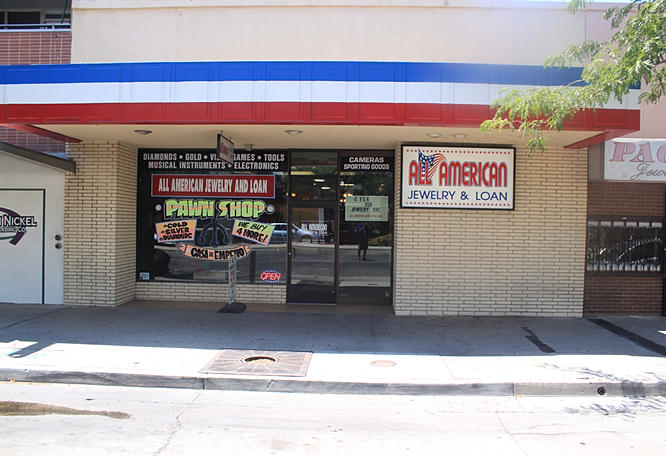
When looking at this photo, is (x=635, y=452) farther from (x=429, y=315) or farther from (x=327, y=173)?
(x=327, y=173)

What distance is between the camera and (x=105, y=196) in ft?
30.2

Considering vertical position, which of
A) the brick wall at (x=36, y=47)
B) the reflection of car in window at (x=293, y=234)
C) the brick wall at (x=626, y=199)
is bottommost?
the reflection of car in window at (x=293, y=234)

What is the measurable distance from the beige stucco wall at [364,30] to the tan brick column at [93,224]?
231 centimetres

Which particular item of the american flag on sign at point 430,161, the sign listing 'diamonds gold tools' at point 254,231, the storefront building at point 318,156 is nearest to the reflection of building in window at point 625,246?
the storefront building at point 318,156

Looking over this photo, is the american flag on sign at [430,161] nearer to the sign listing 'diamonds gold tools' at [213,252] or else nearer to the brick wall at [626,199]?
the brick wall at [626,199]

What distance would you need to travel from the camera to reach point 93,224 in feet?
30.2

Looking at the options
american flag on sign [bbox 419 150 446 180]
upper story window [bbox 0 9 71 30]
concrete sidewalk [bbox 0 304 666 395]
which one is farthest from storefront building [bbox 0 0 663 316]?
upper story window [bbox 0 9 71 30]

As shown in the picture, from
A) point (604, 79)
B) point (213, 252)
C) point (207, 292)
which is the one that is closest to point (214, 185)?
point (213, 252)

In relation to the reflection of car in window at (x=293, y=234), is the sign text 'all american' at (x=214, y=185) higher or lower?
higher

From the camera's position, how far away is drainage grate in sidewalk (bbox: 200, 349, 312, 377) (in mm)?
5754

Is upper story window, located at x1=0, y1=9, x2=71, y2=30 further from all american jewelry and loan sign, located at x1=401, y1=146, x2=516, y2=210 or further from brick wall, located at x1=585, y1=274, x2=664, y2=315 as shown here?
brick wall, located at x1=585, y1=274, x2=664, y2=315

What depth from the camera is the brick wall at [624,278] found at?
9117 mm

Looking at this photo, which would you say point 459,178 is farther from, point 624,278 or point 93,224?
point 93,224

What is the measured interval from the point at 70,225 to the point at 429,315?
7.24 m
